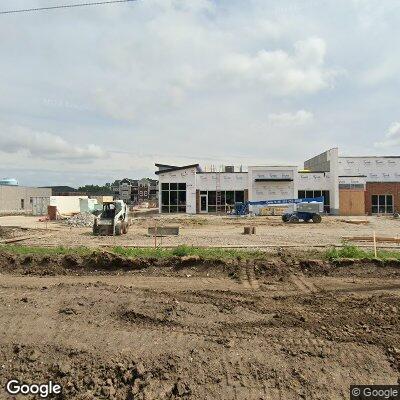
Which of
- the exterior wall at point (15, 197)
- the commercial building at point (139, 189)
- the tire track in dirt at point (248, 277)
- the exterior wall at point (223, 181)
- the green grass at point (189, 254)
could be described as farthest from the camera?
the commercial building at point (139, 189)

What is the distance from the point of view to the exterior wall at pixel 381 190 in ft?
147

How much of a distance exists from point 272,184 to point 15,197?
138 ft

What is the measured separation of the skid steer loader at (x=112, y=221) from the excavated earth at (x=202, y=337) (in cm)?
1296

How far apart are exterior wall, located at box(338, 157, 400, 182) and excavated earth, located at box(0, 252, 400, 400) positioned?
38164 millimetres

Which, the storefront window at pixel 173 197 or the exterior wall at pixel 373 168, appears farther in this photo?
the storefront window at pixel 173 197

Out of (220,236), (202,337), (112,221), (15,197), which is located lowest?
(202,337)

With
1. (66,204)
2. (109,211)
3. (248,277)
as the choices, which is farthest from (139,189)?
(248,277)

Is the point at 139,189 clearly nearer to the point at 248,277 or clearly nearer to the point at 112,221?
the point at 112,221

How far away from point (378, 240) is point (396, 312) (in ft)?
39.0

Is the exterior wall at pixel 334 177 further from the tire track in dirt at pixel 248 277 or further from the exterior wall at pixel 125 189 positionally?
the exterior wall at pixel 125 189

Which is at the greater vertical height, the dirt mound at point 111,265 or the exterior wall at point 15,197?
the exterior wall at point 15,197

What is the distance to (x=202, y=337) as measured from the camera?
6.55 meters

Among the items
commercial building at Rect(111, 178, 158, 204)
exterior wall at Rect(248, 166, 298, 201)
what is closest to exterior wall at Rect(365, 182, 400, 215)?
exterior wall at Rect(248, 166, 298, 201)

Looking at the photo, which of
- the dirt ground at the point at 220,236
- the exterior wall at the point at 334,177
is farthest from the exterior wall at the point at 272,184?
the dirt ground at the point at 220,236
